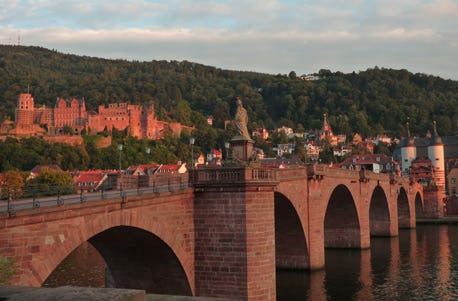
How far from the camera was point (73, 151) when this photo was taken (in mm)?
134875

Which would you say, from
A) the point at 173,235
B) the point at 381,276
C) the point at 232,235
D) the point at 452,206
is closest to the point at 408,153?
the point at 452,206

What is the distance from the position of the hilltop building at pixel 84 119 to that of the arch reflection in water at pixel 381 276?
12758 cm

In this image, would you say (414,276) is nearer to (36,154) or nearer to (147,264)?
(147,264)

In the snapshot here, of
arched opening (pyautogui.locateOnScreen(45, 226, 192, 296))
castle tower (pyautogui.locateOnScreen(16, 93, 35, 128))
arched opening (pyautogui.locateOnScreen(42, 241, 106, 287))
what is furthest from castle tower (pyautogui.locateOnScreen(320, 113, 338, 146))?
arched opening (pyautogui.locateOnScreen(45, 226, 192, 296))

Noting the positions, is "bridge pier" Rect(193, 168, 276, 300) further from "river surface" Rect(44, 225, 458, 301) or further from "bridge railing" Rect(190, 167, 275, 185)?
"river surface" Rect(44, 225, 458, 301)

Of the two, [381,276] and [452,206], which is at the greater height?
[452,206]

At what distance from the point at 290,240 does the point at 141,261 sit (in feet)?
57.4

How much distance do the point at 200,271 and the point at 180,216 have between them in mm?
2707

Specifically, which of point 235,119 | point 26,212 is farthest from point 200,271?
point 26,212

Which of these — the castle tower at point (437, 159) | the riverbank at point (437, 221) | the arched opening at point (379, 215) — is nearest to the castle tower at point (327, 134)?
the castle tower at point (437, 159)

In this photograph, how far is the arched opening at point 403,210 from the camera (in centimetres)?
7800

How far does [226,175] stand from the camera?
24.6 m

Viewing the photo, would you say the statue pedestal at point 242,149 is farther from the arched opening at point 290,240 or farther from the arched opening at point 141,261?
the arched opening at point 290,240

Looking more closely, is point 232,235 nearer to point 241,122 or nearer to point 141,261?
point 141,261
